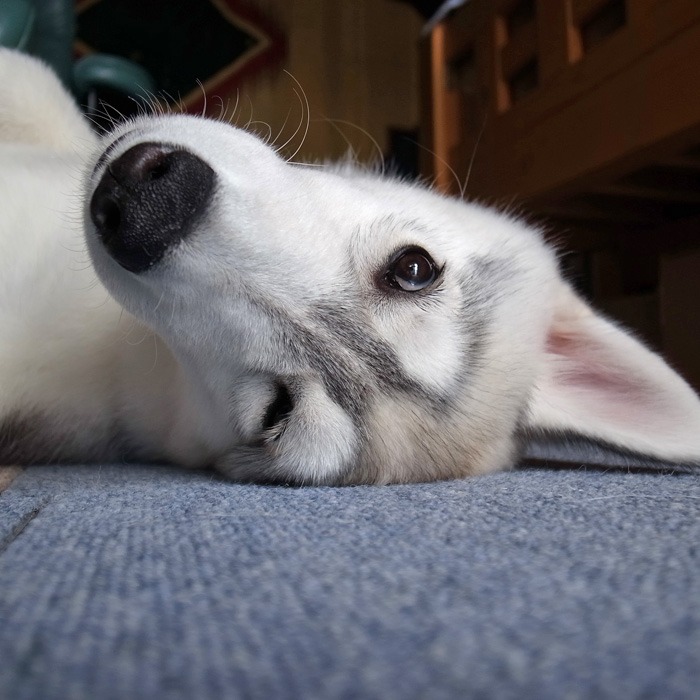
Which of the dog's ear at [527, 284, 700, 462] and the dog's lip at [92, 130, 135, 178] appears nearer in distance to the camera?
the dog's lip at [92, 130, 135, 178]

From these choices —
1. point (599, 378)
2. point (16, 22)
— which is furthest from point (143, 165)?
point (16, 22)

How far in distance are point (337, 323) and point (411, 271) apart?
193mm

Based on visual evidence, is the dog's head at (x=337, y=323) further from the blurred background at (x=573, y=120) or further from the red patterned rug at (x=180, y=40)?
the red patterned rug at (x=180, y=40)

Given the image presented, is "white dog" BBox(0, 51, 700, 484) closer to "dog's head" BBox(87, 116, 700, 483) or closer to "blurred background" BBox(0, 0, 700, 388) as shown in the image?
"dog's head" BBox(87, 116, 700, 483)

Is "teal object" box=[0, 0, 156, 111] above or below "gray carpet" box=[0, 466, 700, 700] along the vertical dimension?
above

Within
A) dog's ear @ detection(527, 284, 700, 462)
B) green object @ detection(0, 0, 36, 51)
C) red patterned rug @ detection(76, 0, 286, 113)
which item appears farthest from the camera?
red patterned rug @ detection(76, 0, 286, 113)

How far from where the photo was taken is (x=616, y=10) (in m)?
2.53

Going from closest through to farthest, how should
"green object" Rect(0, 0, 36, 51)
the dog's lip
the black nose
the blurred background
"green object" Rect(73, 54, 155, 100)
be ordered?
the black nose → the dog's lip → the blurred background → "green object" Rect(0, 0, 36, 51) → "green object" Rect(73, 54, 155, 100)

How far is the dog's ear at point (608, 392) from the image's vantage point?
135 cm

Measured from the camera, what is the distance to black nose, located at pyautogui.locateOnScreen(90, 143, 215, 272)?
3.42ft

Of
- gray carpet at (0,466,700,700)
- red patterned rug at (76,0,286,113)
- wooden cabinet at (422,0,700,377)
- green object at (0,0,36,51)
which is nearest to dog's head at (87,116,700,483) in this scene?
gray carpet at (0,466,700,700)

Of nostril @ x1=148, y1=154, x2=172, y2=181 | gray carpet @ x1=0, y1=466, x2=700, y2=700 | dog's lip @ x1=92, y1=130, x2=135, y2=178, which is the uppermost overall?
dog's lip @ x1=92, y1=130, x2=135, y2=178

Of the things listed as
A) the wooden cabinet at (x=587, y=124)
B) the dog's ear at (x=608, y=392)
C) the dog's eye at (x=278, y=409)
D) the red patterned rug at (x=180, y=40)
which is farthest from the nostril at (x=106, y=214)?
the red patterned rug at (x=180, y=40)

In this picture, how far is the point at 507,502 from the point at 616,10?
2235 mm
